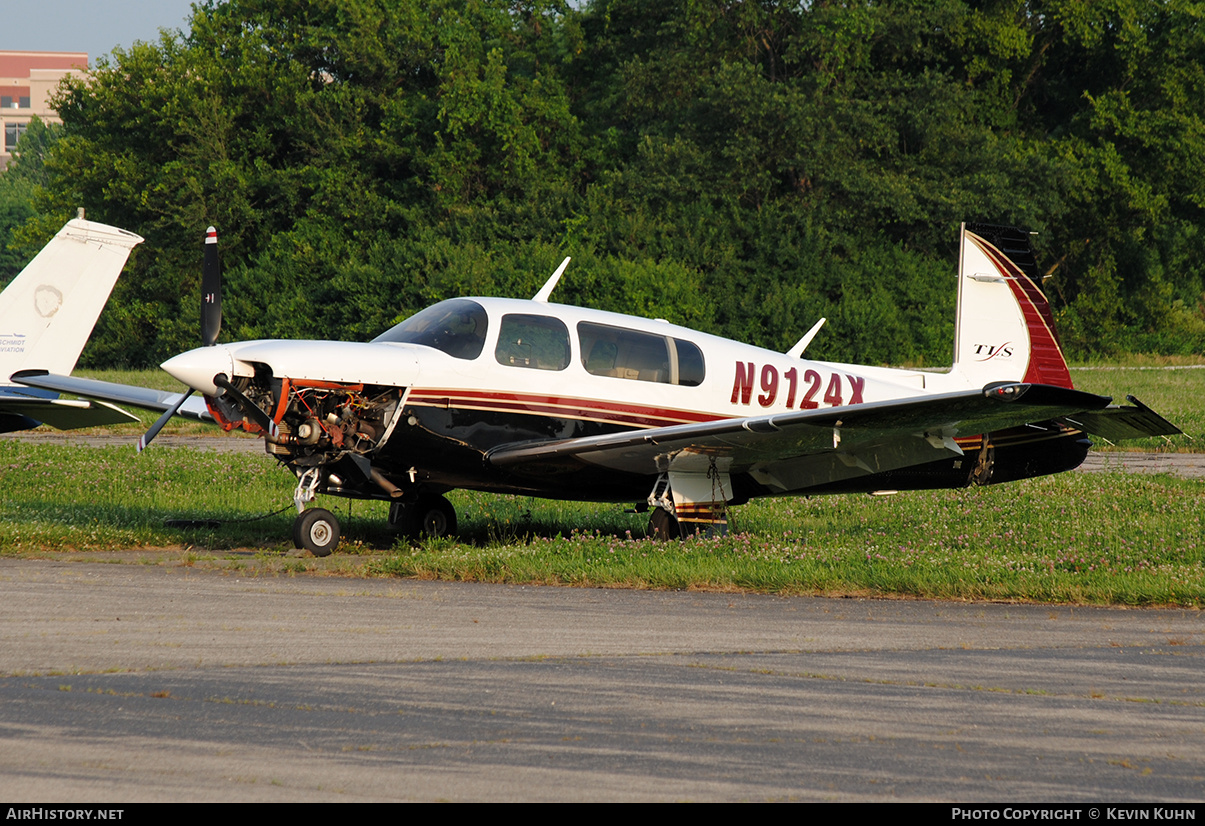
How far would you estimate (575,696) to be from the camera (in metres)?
5.42

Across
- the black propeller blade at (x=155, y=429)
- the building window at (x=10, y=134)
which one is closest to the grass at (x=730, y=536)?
the black propeller blade at (x=155, y=429)

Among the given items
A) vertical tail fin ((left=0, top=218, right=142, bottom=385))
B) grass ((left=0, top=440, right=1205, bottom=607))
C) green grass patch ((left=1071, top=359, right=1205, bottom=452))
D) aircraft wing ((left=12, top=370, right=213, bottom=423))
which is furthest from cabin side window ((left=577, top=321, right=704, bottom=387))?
green grass patch ((left=1071, top=359, right=1205, bottom=452))

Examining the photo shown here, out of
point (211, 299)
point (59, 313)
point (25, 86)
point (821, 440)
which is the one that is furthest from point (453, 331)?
point (25, 86)

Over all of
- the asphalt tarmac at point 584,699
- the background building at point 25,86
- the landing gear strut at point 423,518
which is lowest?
the landing gear strut at point 423,518

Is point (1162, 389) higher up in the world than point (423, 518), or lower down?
higher up

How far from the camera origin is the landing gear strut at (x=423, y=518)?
472 inches

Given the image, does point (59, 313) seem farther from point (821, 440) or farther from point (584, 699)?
point (584, 699)

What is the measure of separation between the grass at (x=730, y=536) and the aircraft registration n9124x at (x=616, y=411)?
0.57 meters

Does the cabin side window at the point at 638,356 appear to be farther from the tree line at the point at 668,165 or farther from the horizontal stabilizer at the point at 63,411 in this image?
the tree line at the point at 668,165

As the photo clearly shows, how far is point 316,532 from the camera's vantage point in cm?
1054

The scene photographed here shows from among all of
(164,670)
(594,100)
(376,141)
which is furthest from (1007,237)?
(594,100)

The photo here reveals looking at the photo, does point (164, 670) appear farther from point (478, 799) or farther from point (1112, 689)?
point (1112, 689)

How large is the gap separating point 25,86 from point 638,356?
656ft

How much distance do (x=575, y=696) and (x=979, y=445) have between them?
7683mm
